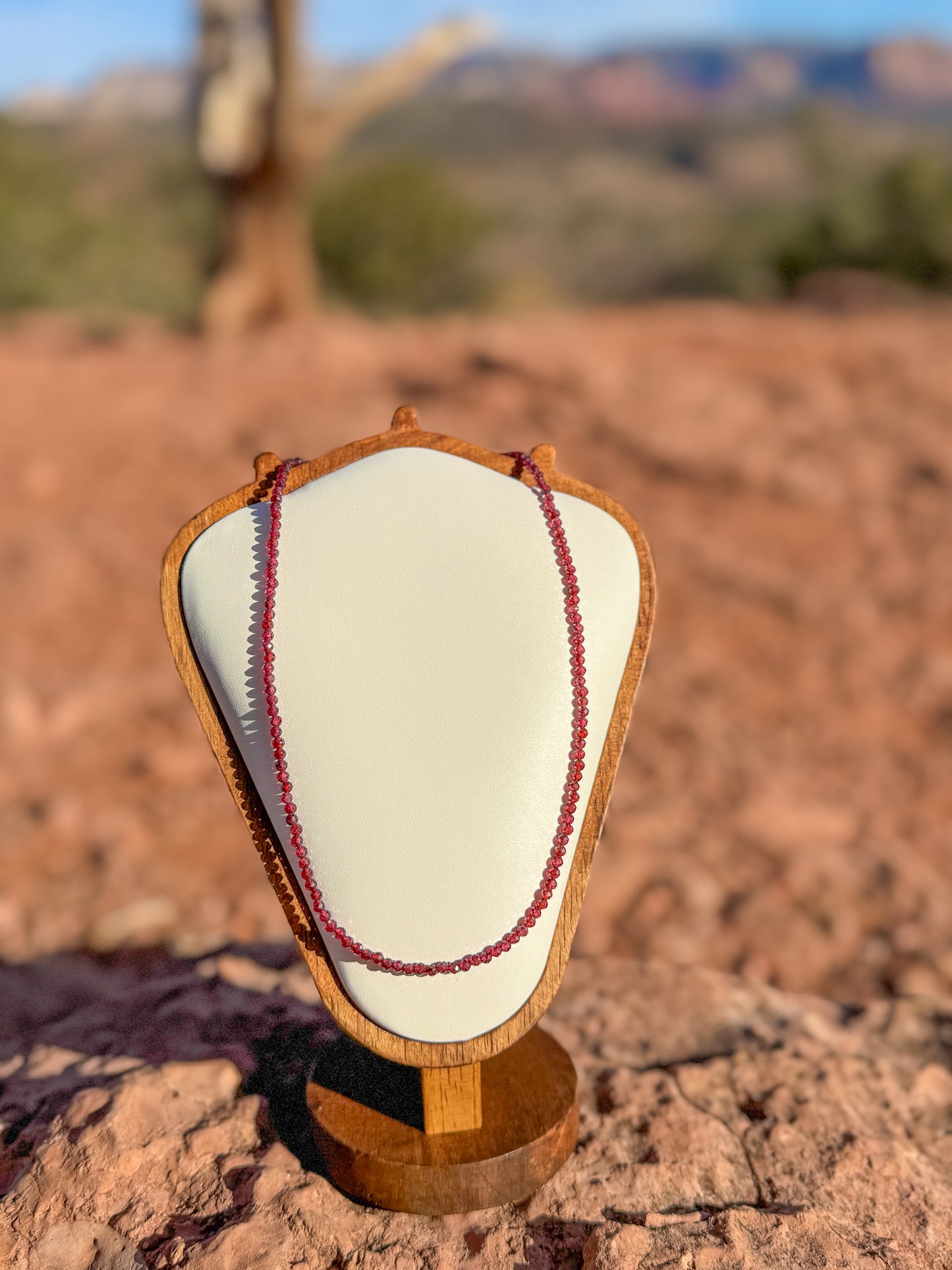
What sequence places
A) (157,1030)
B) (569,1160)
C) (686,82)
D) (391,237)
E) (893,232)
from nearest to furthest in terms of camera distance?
(569,1160)
(157,1030)
(893,232)
(391,237)
(686,82)

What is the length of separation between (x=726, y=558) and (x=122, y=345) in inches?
123

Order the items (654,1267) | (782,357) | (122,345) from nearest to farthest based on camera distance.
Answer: (654,1267) < (782,357) < (122,345)

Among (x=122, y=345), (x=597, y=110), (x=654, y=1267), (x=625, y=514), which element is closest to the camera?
(x=654, y=1267)

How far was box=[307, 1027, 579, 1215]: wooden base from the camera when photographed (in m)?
1.24

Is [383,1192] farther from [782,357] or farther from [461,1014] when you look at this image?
[782,357]

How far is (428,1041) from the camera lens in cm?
121

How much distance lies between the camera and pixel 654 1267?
1.17 meters

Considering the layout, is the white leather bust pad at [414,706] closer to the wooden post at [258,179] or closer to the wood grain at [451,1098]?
the wood grain at [451,1098]

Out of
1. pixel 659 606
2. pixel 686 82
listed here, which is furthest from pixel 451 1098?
pixel 686 82

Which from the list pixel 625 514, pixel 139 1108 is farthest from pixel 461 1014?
pixel 625 514

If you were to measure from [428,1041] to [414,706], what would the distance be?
0.38 meters

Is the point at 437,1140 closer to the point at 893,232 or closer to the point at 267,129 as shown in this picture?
the point at 267,129

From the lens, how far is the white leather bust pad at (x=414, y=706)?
119 centimetres

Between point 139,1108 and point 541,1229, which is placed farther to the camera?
point 139,1108
